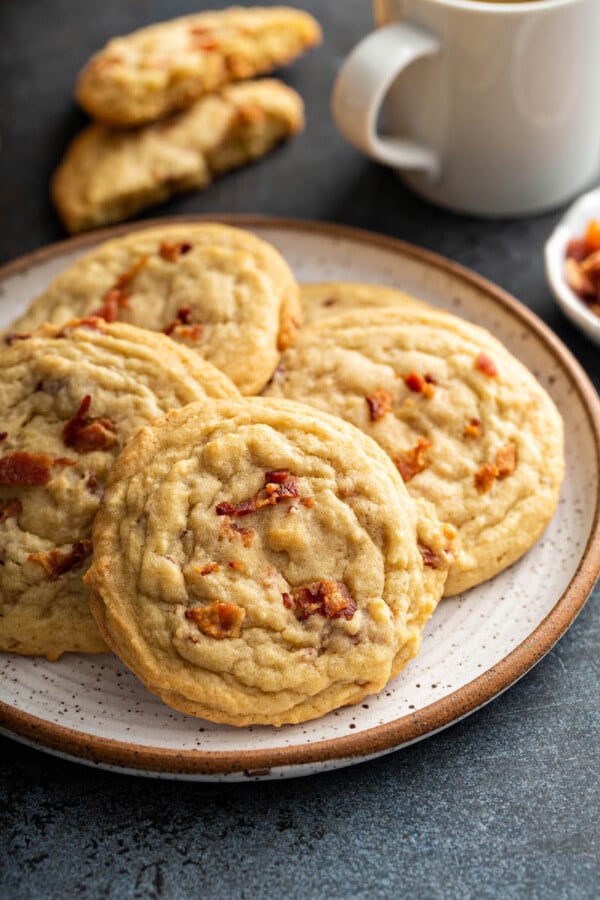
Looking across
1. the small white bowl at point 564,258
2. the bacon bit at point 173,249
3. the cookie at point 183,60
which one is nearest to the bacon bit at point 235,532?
the bacon bit at point 173,249

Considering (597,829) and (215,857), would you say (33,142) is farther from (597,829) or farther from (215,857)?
(597,829)

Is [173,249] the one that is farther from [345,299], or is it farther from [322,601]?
[322,601]

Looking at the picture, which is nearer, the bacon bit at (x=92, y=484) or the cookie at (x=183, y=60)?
the bacon bit at (x=92, y=484)

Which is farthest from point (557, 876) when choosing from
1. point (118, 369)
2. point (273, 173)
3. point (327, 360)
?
point (273, 173)

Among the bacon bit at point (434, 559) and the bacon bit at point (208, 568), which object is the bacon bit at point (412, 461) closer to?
the bacon bit at point (434, 559)

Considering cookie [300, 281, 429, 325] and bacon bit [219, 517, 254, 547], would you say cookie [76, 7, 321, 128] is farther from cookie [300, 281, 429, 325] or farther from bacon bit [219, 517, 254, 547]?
bacon bit [219, 517, 254, 547]

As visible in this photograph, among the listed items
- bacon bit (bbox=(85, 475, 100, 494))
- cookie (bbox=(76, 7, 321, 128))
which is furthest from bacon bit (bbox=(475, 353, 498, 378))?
cookie (bbox=(76, 7, 321, 128))
